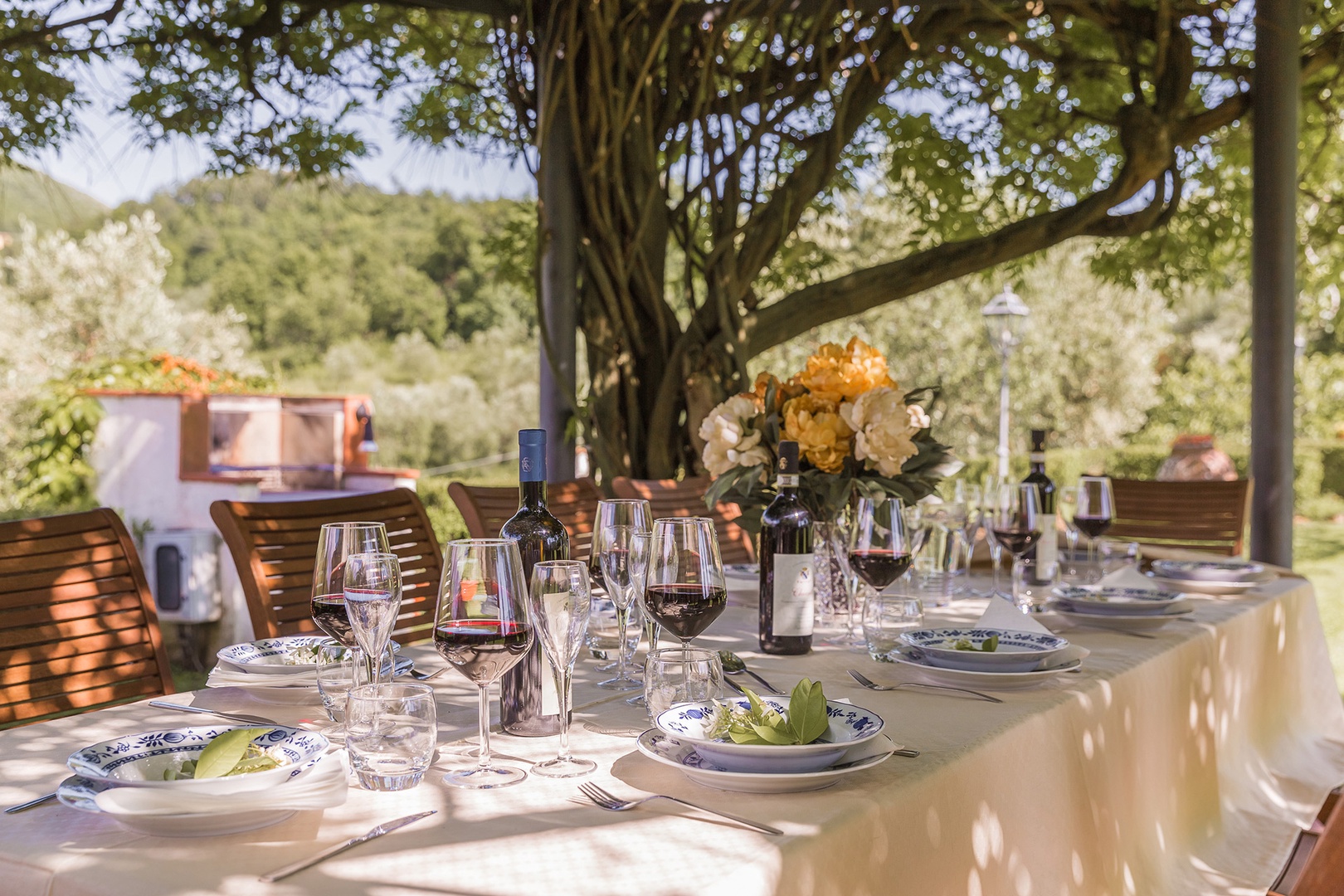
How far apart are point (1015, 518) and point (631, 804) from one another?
1.25 meters

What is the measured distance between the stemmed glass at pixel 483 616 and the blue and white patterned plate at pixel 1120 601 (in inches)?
46.6

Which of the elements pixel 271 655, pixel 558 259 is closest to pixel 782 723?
pixel 271 655

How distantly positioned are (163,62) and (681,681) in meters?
3.83

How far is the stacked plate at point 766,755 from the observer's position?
944 millimetres

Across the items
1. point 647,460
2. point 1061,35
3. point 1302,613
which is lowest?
point 1302,613

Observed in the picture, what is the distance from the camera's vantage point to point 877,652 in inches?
60.5

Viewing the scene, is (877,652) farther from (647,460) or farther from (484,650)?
(647,460)

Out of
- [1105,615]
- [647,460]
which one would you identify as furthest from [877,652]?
[647,460]

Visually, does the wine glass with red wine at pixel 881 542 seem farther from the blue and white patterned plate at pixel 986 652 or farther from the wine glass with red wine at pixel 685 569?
the wine glass with red wine at pixel 685 569

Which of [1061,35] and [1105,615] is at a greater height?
[1061,35]

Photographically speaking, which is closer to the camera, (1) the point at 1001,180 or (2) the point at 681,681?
(2) the point at 681,681

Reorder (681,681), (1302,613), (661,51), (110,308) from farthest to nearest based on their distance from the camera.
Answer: (110,308), (661,51), (1302,613), (681,681)

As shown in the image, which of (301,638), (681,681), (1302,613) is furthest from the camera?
(1302,613)

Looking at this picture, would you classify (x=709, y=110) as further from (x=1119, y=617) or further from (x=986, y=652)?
(x=986, y=652)
